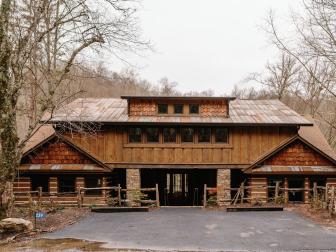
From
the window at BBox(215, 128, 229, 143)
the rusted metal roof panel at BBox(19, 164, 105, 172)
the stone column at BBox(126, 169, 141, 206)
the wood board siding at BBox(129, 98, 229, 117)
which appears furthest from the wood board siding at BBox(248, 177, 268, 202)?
the rusted metal roof panel at BBox(19, 164, 105, 172)

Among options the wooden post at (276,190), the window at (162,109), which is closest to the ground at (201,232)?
the wooden post at (276,190)

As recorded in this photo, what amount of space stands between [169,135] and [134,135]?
88.3 inches

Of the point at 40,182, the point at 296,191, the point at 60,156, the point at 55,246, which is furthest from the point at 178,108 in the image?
the point at 55,246

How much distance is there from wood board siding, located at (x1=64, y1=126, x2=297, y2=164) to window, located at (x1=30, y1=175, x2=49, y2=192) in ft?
10.9

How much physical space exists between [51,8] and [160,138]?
10.9 m

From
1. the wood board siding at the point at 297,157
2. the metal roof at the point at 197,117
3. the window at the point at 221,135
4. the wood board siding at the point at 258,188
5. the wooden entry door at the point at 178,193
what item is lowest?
the wooden entry door at the point at 178,193

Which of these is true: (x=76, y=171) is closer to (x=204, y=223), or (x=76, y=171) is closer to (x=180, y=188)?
(x=204, y=223)

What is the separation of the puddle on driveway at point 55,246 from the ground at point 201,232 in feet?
0.12

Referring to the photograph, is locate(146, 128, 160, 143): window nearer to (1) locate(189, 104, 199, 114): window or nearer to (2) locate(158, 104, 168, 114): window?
(2) locate(158, 104, 168, 114): window

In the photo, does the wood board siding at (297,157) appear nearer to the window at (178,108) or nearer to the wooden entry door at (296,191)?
the wooden entry door at (296,191)

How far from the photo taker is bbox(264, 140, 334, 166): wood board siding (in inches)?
965

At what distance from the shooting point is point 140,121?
23.8 meters

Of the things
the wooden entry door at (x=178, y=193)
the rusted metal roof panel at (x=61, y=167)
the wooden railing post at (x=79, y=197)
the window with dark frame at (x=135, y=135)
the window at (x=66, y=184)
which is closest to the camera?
the wooden railing post at (x=79, y=197)

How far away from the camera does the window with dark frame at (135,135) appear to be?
81.1ft
